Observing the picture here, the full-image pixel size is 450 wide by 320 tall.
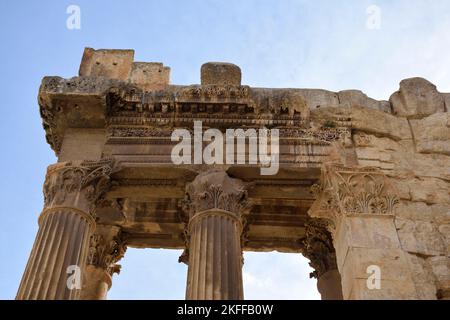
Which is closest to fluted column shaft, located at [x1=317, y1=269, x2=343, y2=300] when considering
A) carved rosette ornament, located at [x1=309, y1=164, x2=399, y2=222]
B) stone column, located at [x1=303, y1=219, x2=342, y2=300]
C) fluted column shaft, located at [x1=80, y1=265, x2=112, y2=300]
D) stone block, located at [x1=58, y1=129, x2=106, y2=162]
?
stone column, located at [x1=303, y1=219, x2=342, y2=300]

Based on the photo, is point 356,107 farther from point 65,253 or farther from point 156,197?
point 65,253

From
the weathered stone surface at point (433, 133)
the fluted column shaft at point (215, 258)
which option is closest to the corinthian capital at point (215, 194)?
the fluted column shaft at point (215, 258)

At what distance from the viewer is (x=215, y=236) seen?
457 inches

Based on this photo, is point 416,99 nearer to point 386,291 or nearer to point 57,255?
point 386,291

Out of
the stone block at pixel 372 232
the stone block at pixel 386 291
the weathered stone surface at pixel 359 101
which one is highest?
the weathered stone surface at pixel 359 101

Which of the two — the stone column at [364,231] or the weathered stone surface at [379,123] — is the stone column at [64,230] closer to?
the stone column at [364,231]

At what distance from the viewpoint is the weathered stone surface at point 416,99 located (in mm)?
14453

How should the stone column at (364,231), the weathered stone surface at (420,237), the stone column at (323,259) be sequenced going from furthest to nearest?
the stone column at (323,259)
the weathered stone surface at (420,237)
the stone column at (364,231)

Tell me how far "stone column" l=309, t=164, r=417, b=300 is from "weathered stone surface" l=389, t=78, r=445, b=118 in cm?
240

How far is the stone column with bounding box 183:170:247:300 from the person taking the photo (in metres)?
10.7

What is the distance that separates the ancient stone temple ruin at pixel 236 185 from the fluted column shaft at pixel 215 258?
0.09 feet

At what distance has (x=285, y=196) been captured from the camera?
13.8m

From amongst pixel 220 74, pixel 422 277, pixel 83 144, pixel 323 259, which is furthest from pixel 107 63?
pixel 422 277

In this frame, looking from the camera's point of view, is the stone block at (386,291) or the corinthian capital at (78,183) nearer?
the stone block at (386,291)
